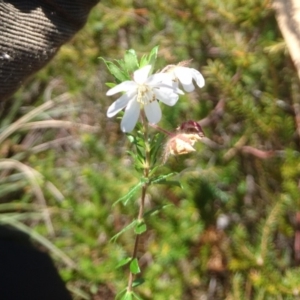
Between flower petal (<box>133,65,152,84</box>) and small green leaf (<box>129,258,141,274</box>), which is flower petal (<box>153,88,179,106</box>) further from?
small green leaf (<box>129,258,141,274</box>)

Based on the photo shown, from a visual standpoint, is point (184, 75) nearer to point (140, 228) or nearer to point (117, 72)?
point (117, 72)

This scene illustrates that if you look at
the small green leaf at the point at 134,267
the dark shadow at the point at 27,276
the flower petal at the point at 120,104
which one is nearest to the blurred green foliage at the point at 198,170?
the dark shadow at the point at 27,276

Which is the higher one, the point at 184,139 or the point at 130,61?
the point at 130,61

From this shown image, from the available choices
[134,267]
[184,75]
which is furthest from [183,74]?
[134,267]

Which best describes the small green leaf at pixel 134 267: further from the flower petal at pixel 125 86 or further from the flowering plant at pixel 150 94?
the flower petal at pixel 125 86

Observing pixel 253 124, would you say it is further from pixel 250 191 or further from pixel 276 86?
pixel 250 191

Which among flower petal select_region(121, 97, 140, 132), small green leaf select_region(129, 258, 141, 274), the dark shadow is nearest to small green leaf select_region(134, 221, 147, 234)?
small green leaf select_region(129, 258, 141, 274)

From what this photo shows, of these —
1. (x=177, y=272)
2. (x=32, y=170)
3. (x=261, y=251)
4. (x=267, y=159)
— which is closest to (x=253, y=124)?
(x=267, y=159)

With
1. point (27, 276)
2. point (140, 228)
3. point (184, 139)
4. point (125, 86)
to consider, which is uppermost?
point (125, 86)
